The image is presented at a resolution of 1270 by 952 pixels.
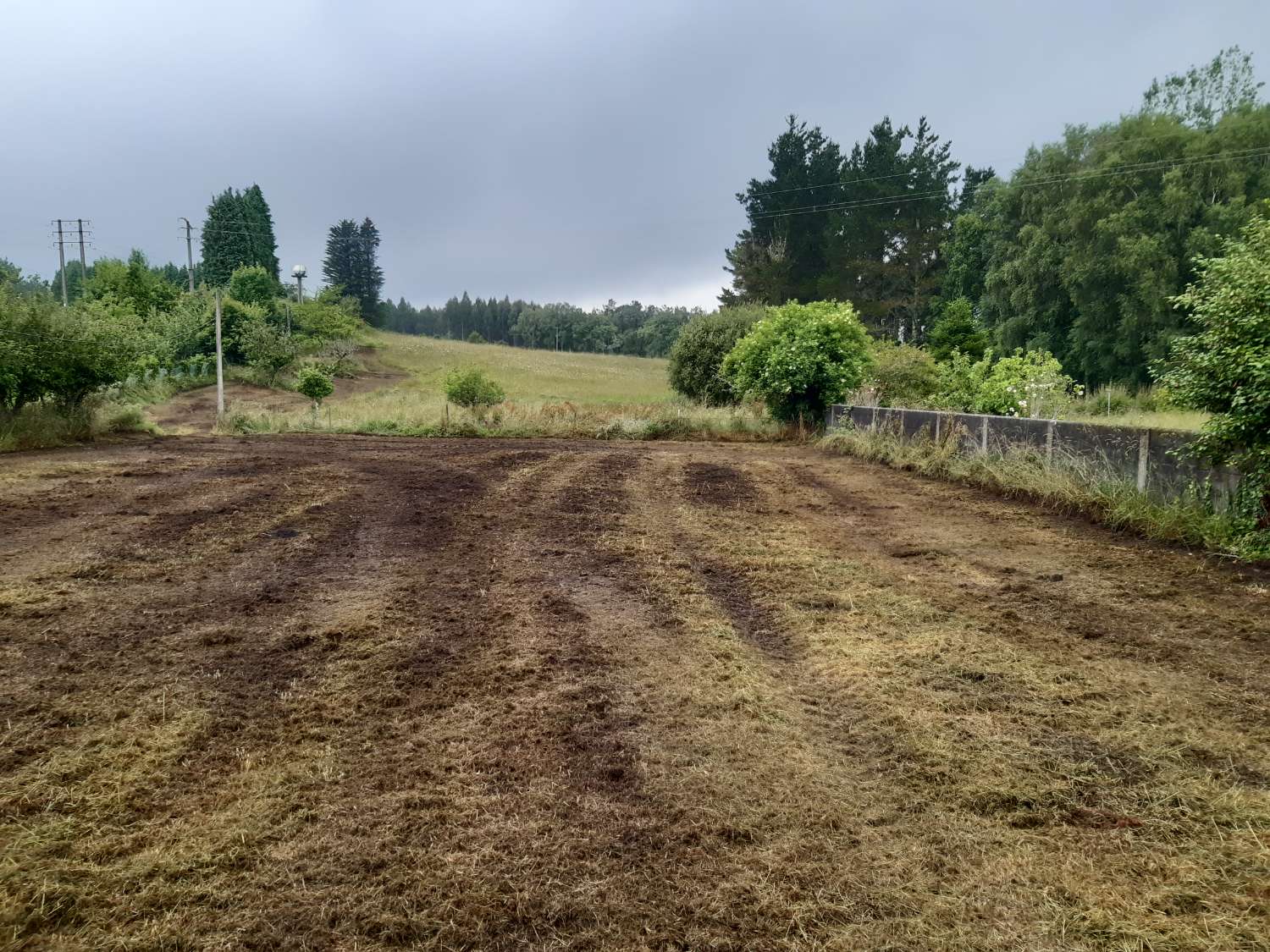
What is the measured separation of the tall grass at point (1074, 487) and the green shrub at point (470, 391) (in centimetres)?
1342

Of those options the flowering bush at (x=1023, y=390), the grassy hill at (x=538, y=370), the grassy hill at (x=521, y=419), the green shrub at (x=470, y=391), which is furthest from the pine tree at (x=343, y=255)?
the flowering bush at (x=1023, y=390)

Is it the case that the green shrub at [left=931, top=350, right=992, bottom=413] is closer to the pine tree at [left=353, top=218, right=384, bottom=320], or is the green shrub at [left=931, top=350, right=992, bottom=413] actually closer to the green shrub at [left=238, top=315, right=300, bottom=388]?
the green shrub at [left=238, top=315, right=300, bottom=388]

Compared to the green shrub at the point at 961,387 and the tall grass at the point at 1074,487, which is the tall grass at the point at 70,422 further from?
the green shrub at the point at 961,387

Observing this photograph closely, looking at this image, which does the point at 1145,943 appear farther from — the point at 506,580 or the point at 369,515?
the point at 369,515

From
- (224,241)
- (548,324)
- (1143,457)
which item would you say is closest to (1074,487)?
(1143,457)

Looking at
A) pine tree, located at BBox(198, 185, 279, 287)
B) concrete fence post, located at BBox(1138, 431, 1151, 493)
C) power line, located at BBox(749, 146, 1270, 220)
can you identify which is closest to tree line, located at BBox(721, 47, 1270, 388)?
power line, located at BBox(749, 146, 1270, 220)

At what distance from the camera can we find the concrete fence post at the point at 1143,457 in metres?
6.78

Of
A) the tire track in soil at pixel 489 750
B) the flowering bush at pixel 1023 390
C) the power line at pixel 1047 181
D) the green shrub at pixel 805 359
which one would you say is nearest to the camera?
the tire track in soil at pixel 489 750

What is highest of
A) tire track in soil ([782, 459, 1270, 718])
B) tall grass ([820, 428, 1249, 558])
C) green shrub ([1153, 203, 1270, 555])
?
green shrub ([1153, 203, 1270, 555])

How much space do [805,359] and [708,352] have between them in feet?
29.9

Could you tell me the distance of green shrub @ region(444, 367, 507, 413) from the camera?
21.8 metres

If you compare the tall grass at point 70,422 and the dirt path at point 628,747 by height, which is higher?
the tall grass at point 70,422

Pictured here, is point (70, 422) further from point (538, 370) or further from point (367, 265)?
point (367, 265)

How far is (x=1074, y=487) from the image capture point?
762 cm
